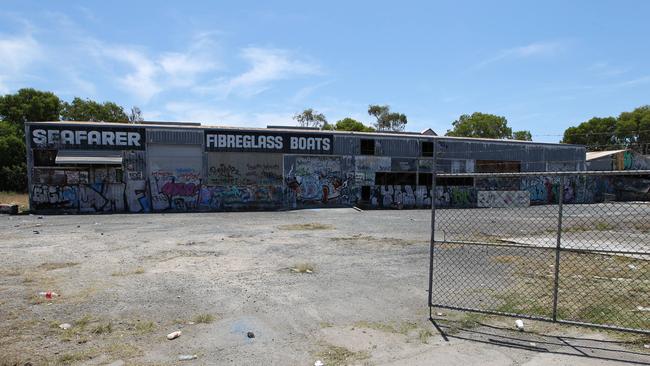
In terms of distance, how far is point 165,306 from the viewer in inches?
254

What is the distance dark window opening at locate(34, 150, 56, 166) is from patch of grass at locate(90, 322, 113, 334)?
2405 cm

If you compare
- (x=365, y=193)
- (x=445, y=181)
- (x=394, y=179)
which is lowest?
(x=365, y=193)

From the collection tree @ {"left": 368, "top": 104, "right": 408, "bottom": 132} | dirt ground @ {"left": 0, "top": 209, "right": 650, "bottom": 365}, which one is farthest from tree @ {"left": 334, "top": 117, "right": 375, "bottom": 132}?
dirt ground @ {"left": 0, "top": 209, "right": 650, "bottom": 365}

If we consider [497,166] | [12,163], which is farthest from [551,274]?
[12,163]

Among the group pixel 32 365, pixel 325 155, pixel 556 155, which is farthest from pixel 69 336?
pixel 556 155

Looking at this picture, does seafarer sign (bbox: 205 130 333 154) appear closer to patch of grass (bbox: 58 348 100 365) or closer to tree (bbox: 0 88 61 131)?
patch of grass (bbox: 58 348 100 365)

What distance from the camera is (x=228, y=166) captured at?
92.0 ft

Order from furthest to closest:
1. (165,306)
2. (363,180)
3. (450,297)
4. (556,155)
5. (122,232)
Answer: (556,155) < (363,180) < (122,232) < (450,297) < (165,306)

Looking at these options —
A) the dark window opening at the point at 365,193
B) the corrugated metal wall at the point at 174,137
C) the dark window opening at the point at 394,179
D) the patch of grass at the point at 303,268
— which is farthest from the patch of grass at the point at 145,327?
the dark window opening at the point at 394,179

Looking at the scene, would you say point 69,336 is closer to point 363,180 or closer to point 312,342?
point 312,342

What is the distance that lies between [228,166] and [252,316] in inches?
902

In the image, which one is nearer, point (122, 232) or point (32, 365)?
point (32, 365)

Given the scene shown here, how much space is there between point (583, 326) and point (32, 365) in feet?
20.9

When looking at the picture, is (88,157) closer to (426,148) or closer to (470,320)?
(426,148)
